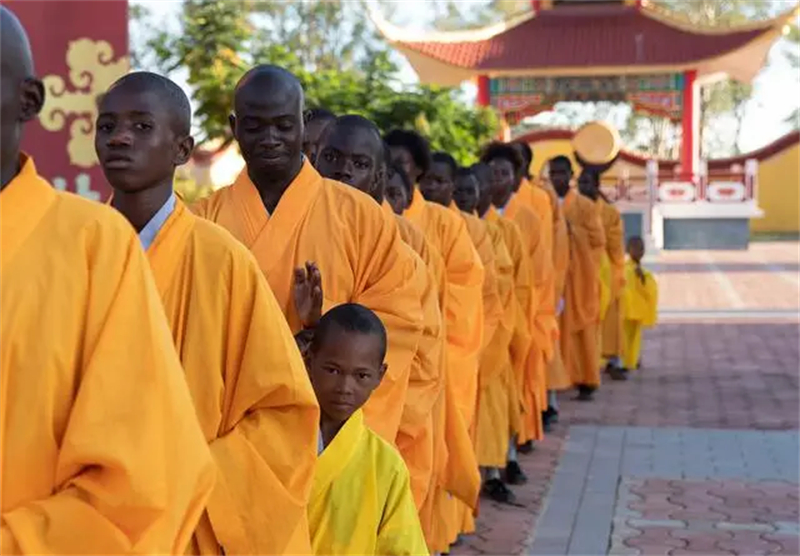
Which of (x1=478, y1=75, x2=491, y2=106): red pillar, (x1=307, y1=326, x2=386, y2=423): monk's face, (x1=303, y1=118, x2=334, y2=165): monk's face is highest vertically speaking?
(x1=478, y1=75, x2=491, y2=106): red pillar

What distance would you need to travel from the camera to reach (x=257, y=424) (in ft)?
8.09

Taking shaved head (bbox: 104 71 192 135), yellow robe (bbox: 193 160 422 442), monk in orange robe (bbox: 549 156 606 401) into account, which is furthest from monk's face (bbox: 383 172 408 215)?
monk in orange robe (bbox: 549 156 606 401)

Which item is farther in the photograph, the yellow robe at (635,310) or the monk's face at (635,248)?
the monk's face at (635,248)

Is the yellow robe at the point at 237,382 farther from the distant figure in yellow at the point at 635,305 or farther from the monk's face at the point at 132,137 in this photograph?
the distant figure in yellow at the point at 635,305

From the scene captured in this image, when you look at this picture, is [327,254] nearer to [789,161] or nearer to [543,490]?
[543,490]

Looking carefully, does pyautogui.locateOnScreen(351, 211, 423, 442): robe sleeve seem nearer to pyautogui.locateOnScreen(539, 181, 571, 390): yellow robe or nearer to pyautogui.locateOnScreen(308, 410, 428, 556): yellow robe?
pyautogui.locateOnScreen(308, 410, 428, 556): yellow robe

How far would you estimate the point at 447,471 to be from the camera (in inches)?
199

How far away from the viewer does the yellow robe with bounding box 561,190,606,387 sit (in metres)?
10.3

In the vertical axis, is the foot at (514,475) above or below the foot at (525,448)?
above

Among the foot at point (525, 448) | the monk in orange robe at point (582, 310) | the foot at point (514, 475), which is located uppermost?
the monk in orange robe at point (582, 310)

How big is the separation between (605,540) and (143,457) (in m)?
4.36

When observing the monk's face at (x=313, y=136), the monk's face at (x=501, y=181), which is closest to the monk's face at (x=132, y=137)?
the monk's face at (x=313, y=136)

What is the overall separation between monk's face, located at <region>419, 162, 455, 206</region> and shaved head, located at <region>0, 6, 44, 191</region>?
435 centimetres

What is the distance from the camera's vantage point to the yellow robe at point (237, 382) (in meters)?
2.44
